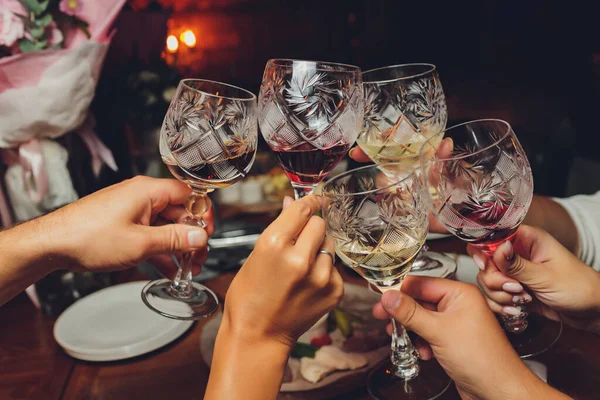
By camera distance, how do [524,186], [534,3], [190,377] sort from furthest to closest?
[534,3]
[190,377]
[524,186]

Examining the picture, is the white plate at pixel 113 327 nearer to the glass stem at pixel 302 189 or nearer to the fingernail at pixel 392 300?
the glass stem at pixel 302 189

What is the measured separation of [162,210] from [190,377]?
14.0 inches

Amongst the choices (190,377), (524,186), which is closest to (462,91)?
(524,186)

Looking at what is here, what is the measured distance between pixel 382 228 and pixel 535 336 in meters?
0.50

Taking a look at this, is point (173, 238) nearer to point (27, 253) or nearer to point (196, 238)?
point (196, 238)

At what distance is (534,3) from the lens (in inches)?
104

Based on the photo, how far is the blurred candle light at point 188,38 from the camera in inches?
105

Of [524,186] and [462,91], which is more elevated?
[524,186]

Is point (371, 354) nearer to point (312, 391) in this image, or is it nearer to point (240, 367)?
point (312, 391)

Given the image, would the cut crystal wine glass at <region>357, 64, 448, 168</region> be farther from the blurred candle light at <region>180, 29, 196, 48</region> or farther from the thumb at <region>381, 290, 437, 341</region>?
the blurred candle light at <region>180, 29, 196, 48</region>

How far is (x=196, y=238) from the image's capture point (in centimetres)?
101

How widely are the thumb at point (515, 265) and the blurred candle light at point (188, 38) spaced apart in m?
2.09

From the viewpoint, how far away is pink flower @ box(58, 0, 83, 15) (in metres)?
1.29

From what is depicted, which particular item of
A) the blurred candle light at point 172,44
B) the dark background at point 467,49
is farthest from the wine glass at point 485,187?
the dark background at point 467,49
